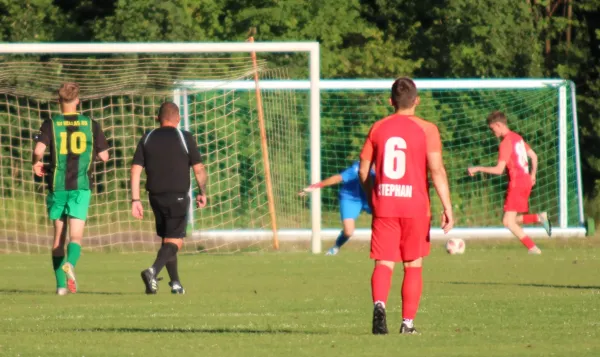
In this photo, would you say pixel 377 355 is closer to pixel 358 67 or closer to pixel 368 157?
pixel 368 157

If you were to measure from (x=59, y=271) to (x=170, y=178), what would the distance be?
1.32 m

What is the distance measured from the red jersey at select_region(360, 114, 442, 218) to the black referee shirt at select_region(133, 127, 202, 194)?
4.04m

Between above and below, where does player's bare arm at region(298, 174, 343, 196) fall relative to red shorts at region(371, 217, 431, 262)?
below

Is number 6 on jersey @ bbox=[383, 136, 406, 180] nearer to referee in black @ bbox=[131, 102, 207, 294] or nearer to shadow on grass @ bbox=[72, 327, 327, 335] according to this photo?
shadow on grass @ bbox=[72, 327, 327, 335]

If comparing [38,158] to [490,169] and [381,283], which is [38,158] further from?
[490,169]

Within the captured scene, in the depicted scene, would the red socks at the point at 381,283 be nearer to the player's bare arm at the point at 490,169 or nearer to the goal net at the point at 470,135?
the player's bare arm at the point at 490,169

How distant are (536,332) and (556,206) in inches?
556

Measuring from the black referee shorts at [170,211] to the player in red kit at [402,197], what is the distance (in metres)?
3.95

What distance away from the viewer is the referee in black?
1235 centimetres

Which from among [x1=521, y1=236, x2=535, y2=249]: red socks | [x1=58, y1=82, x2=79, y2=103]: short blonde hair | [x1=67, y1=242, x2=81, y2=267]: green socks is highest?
[x1=58, y1=82, x2=79, y2=103]: short blonde hair

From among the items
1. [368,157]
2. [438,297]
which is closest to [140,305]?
[438,297]

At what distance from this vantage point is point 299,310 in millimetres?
10758

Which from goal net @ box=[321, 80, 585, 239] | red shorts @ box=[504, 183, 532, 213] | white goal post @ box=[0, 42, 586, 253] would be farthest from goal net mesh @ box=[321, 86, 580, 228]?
red shorts @ box=[504, 183, 532, 213]

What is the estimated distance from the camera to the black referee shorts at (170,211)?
12328 mm
